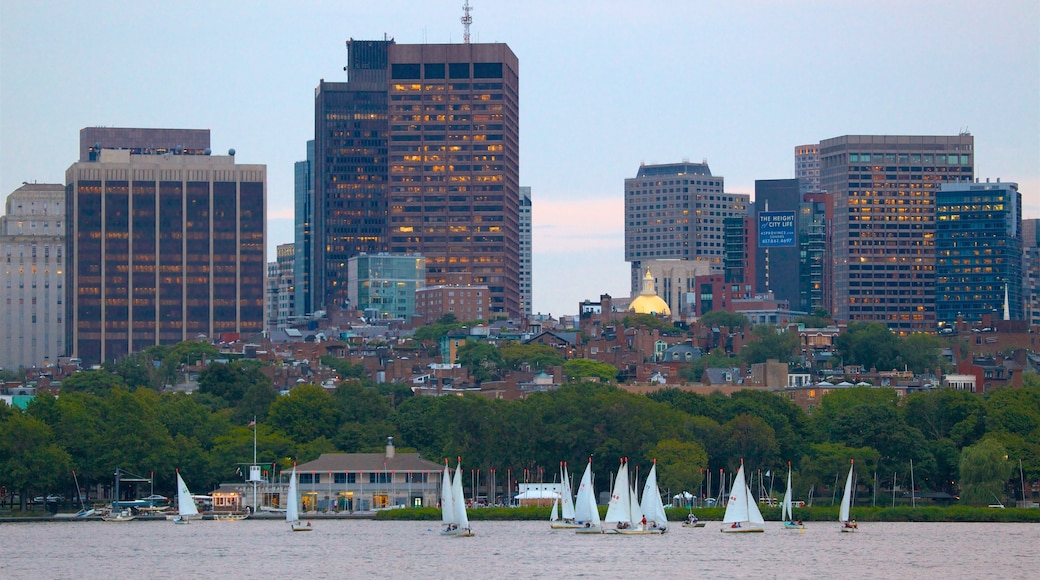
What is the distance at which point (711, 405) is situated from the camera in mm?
197375

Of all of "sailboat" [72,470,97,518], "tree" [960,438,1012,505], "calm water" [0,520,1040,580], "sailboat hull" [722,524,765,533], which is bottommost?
"calm water" [0,520,1040,580]

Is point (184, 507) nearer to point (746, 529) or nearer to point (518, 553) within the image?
point (746, 529)

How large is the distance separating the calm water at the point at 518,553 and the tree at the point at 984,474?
782 centimetres

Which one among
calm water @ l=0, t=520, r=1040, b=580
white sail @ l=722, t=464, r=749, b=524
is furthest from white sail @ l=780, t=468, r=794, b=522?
white sail @ l=722, t=464, r=749, b=524

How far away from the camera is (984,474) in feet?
550

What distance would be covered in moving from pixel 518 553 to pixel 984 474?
5162 cm

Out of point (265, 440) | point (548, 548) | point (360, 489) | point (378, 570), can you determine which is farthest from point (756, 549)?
point (265, 440)

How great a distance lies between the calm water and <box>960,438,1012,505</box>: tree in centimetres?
782

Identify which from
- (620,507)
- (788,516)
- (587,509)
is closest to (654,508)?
(620,507)

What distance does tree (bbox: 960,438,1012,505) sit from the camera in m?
167

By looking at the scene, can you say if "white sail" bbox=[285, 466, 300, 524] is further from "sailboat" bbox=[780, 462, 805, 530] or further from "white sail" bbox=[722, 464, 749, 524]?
"sailboat" bbox=[780, 462, 805, 530]

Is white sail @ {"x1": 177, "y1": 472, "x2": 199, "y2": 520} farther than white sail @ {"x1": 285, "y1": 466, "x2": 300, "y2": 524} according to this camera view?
Yes

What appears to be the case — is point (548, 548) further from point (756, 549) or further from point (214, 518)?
point (214, 518)

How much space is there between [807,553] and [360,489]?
6394 cm
